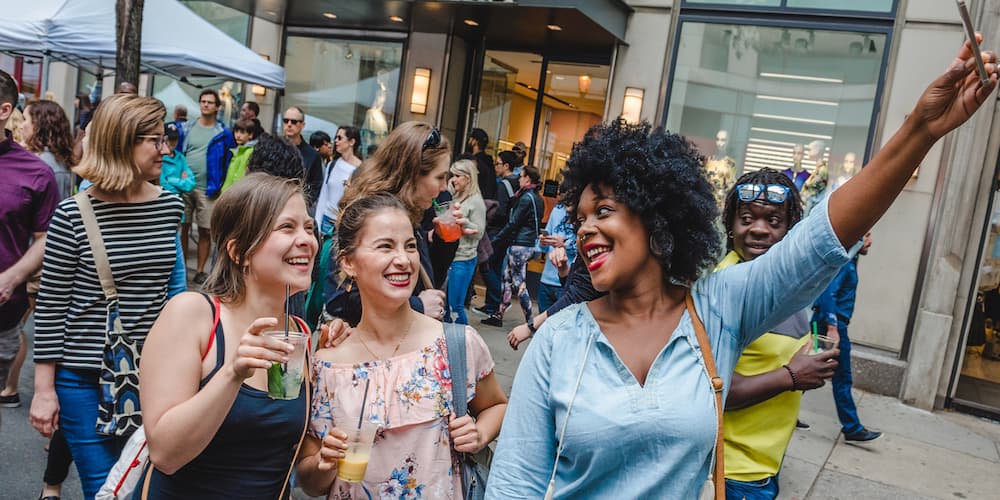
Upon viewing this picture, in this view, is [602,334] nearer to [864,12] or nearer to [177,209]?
[177,209]

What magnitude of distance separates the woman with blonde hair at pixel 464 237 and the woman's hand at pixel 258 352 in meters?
5.36

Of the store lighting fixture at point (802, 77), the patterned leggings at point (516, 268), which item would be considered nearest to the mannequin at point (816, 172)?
the store lighting fixture at point (802, 77)

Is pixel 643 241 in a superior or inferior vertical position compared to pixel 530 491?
superior

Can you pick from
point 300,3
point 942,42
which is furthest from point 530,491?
point 300,3

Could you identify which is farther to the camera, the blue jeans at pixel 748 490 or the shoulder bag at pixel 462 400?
the blue jeans at pixel 748 490

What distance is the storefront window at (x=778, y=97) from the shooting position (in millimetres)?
8945

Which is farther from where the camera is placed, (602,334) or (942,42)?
(942,42)

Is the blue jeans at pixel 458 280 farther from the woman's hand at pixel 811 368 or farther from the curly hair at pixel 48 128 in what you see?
the woman's hand at pixel 811 368

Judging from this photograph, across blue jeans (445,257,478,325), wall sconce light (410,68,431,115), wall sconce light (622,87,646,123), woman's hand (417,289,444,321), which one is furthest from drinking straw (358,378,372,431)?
wall sconce light (410,68,431,115)

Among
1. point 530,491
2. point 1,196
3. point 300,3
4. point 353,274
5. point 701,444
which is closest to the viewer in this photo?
point 701,444

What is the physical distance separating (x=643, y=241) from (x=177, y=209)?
91.5 inches

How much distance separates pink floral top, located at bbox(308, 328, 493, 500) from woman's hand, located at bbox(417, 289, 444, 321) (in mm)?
752

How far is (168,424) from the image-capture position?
1996 mm

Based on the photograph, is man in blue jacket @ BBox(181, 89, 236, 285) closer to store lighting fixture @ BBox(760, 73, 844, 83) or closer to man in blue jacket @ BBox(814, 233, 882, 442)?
store lighting fixture @ BBox(760, 73, 844, 83)
